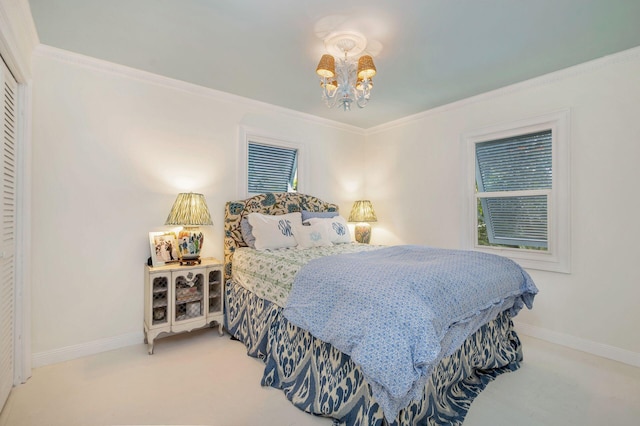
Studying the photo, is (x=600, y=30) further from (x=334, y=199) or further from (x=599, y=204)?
(x=334, y=199)

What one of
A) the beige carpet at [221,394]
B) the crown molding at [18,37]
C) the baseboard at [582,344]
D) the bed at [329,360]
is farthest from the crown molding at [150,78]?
the baseboard at [582,344]

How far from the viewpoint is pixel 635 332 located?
248cm

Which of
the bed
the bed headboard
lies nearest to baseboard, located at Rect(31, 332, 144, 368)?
the bed

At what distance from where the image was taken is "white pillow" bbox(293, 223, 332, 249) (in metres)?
3.12

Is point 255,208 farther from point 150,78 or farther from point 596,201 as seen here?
point 596,201

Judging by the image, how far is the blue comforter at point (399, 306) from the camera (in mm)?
1349

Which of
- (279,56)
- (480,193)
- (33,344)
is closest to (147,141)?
(279,56)

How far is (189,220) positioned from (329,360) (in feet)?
5.91

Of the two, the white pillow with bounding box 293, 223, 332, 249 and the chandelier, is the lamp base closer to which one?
the white pillow with bounding box 293, 223, 332, 249

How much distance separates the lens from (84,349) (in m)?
2.56

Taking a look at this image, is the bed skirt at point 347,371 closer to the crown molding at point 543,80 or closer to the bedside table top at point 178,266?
the bedside table top at point 178,266

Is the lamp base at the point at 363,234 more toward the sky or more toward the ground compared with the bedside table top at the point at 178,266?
more toward the sky

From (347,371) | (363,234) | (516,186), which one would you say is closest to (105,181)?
(347,371)

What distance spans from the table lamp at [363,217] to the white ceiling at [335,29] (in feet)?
5.88
